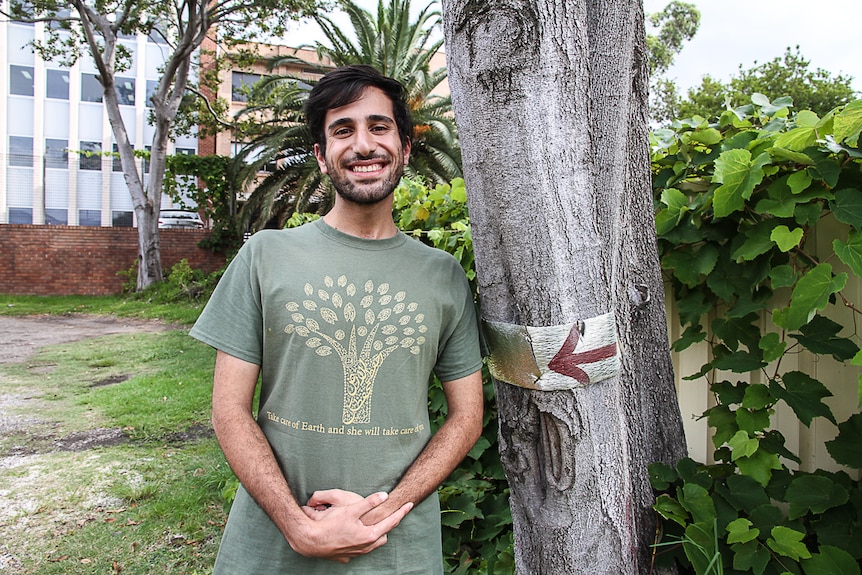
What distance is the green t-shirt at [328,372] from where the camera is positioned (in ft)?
5.06

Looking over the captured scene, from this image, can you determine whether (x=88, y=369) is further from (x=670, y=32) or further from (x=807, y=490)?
(x=670, y=32)

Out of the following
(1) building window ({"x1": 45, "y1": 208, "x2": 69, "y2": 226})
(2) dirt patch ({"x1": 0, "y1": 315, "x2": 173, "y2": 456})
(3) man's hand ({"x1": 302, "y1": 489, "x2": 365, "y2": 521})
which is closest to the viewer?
(3) man's hand ({"x1": 302, "y1": 489, "x2": 365, "y2": 521})

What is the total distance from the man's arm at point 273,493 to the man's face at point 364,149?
545 millimetres

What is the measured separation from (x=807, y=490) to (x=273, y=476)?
55.6 inches

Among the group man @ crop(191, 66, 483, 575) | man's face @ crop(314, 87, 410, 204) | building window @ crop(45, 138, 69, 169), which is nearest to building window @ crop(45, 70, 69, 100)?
building window @ crop(45, 138, 69, 169)

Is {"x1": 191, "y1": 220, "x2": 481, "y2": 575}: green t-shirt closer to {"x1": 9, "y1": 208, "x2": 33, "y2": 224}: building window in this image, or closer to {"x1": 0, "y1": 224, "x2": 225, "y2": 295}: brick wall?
{"x1": 0, "y1": 224, "x2": 225, "y2": 295}: brick wall

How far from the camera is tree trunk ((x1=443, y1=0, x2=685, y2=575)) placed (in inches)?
53.5

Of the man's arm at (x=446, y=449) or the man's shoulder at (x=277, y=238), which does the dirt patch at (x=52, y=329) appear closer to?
the man's shoulder at (x=277, y=238)

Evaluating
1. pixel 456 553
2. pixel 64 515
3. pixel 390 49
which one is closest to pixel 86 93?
pixel 390 49

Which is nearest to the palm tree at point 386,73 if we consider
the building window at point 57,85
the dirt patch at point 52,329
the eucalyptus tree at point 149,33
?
the eucalyptus tree at point 149,33

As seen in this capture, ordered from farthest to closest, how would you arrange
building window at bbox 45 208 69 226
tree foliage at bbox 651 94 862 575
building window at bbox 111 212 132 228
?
building window at bbox 111 212 132 228
building window at bbox 45 208 69 226
tree foliage at bbox 651 94 862 575

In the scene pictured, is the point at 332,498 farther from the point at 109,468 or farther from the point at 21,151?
the point at 21,151

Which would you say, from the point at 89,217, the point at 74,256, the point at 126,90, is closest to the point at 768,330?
the point at 74,256

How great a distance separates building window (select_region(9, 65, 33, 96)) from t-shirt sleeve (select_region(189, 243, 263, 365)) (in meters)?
31.3
